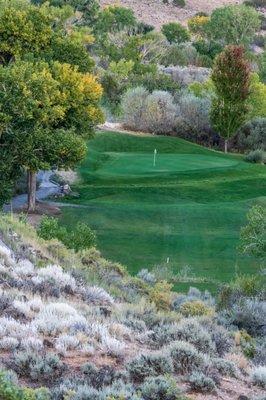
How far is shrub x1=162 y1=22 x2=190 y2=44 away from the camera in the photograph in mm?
101312

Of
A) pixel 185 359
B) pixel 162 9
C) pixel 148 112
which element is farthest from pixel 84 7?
pixel 185 359

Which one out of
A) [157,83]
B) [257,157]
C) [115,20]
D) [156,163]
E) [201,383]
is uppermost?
[115,20]

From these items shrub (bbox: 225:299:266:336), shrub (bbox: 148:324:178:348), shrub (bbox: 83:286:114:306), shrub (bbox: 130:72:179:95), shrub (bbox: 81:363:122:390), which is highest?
shrub (bbox: 130:72:179:95)

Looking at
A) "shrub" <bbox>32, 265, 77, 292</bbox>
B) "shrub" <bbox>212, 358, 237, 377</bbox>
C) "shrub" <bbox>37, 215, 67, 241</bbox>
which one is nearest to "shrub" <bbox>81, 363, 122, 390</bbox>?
"shrub" <bbox>212, 358, 237, 377</bbox>

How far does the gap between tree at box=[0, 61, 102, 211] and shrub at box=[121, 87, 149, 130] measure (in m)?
24.9

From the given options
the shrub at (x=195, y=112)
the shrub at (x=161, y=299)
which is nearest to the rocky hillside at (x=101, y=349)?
the shrub at (x=161, y=299)

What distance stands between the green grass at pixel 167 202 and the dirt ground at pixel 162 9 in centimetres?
6136

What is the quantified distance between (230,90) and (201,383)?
4484cm

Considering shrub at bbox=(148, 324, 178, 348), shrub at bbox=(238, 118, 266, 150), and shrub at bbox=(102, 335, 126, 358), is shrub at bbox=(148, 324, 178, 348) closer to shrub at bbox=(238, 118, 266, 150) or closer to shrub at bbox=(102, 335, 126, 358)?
shrub at bbox=(102, 335, 126, 358)

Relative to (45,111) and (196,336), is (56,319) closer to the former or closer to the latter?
(196,336)

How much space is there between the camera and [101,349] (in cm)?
891

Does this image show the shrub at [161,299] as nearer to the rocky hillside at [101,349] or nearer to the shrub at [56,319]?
the rocky hillside at [101,349]

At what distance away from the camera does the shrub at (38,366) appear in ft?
25.6

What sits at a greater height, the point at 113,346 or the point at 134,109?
the point at 113,346
